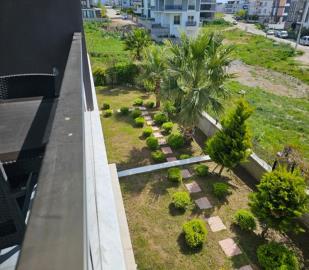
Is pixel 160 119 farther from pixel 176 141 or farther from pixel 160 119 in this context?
pixel 176 141

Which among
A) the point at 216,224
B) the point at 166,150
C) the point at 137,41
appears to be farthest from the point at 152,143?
the point at 137,41

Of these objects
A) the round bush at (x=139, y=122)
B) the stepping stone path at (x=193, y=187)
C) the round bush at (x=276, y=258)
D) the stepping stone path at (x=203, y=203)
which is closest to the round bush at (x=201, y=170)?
the stepping stone path at (x=193, y=187)

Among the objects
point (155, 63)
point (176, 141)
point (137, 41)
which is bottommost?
point (176, 141)

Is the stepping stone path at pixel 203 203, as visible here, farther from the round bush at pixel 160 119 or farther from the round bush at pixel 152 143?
the round bush at pixel 160 119

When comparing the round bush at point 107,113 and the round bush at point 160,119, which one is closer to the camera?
the round bush at point 160,119

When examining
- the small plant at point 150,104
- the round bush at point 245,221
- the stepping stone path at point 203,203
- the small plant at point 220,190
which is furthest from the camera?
the small plant at point 150,104

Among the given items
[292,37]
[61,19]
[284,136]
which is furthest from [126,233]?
[292,37]

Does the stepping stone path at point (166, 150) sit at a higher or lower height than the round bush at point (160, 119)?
lower
